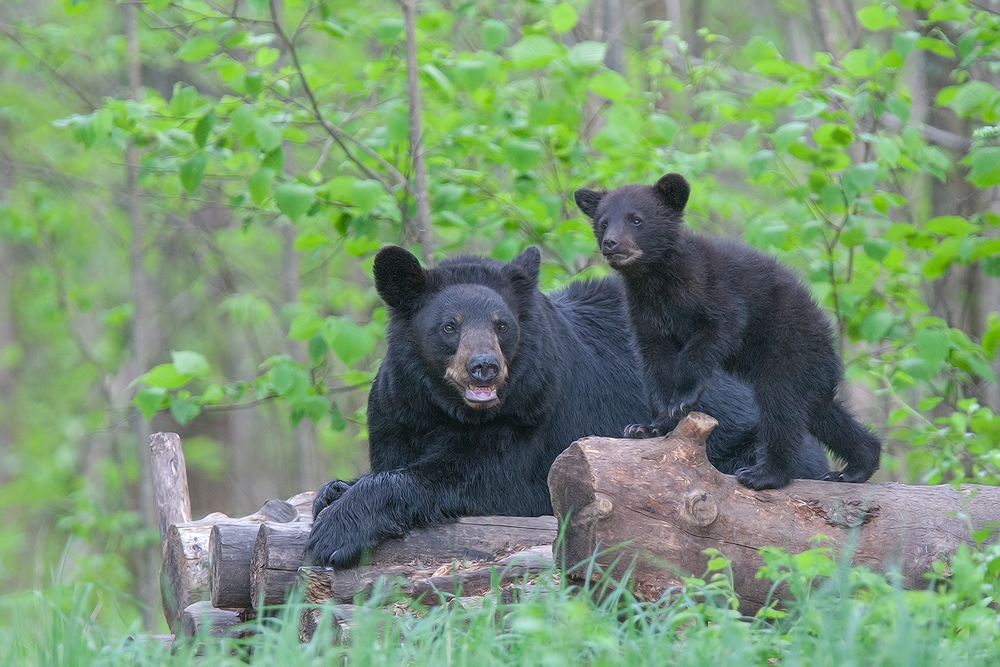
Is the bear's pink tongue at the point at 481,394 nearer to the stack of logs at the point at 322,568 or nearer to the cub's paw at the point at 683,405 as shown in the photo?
the stack of logs at the point at 322,568

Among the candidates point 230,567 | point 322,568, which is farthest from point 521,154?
point 230,567

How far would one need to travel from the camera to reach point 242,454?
1856cm

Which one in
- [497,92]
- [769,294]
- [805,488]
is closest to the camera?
[805,488]

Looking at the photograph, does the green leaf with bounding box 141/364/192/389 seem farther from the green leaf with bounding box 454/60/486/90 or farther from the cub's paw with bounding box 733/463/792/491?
the cub's paw with bounding box 733/463/792/491

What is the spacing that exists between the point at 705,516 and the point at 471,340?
4.59 ft

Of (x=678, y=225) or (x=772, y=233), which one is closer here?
(x=678, y=225)

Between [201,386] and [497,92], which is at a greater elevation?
[497,92]

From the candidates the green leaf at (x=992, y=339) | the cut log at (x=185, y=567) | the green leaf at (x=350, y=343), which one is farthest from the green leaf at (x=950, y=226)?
the cut log at (x=185, y=567)

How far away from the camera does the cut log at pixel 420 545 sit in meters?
4.36

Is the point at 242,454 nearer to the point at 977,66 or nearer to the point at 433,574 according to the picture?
the point at 977,66

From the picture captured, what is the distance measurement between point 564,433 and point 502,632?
5.62 ft

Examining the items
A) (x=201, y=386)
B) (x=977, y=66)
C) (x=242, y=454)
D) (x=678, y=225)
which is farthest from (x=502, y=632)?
(x=242, y=454)

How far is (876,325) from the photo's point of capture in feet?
Answer: 20.3

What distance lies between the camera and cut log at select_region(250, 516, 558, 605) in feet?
14.3
